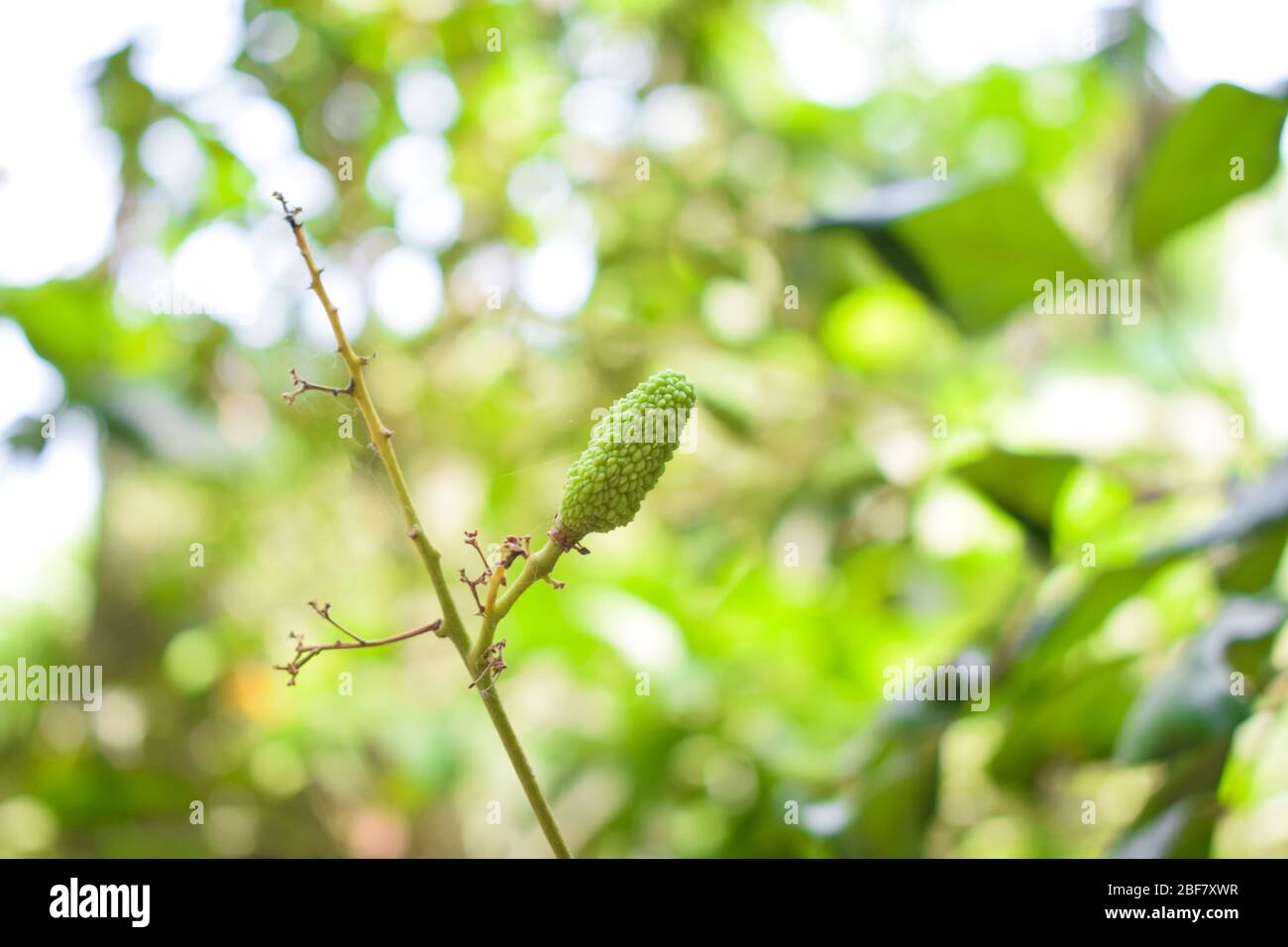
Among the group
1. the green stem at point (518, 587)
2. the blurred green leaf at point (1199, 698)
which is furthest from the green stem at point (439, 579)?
the blurred green leaf at point (1199, 698)

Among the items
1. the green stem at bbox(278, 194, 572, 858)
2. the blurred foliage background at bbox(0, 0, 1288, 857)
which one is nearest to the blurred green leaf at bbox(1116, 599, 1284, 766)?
the blurred foliage background at bbox(0, 0, 1288, 857)

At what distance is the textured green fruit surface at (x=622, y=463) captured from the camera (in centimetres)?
27

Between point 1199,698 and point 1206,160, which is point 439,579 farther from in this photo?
point 1206,160

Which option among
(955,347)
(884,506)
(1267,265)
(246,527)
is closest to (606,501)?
(884,506)

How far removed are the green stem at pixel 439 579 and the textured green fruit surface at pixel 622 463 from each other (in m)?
0.02

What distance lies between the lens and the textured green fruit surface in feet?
0.88

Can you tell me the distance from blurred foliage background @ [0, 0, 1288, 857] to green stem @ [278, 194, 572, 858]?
0.34 metres

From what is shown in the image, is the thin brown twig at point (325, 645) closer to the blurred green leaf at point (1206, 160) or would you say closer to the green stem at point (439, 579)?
the green stem at point (439, 579)

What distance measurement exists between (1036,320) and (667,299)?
0.88 m

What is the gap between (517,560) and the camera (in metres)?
0.28

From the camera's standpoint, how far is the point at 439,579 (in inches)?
11.1

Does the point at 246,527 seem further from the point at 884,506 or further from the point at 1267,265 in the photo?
the point at 1267,265

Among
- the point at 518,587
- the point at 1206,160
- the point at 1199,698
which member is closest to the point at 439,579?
the point at 518,587

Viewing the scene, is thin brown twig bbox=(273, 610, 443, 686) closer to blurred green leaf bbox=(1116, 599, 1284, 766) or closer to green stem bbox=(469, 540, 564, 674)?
green stem bbox=(469, 540, 564, 674)
